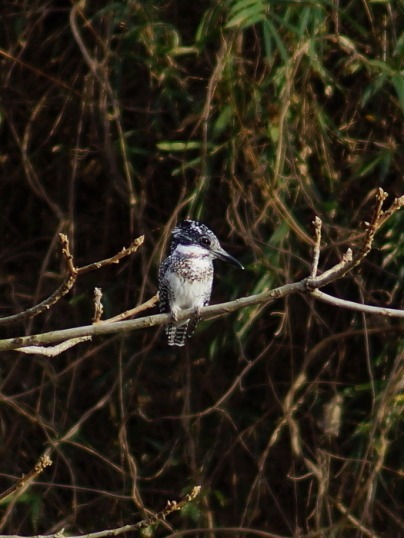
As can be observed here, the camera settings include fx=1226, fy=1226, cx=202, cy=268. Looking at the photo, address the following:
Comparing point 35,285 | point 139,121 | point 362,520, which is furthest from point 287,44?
point 362,520

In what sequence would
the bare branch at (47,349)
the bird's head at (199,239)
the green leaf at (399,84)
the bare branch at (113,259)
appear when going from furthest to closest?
the green leaf at (399,84) < the bird's head at (199,239) < the bare branch at (47,349) < the bare branch at (113,259)

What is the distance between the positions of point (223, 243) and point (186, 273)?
224 millimetres

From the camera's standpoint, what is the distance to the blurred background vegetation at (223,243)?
296 cm

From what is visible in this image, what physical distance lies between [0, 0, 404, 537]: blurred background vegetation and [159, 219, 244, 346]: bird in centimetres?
12

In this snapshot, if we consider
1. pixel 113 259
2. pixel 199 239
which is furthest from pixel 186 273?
pixel 113 259

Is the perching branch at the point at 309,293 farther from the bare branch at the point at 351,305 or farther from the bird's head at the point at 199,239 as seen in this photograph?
the bird's head at the point at 199,239

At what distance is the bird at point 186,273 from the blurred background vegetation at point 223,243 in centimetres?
12

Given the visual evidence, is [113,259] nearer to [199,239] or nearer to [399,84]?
[199,239]

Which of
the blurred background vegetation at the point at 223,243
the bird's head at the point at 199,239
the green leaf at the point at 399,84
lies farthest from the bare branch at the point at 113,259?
the green leaf at the point at 399,84

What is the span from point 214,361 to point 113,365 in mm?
270

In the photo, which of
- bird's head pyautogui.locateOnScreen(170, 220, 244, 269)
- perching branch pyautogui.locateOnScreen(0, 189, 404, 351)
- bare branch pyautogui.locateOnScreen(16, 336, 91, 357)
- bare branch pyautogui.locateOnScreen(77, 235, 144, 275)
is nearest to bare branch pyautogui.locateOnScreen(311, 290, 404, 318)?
perching branch pyautogui.locateOnScreen(0, 189, 404, 351)

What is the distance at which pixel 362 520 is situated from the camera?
3002 millimetres

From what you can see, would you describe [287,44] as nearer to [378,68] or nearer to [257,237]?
[378,68]

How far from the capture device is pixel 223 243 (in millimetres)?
3043
